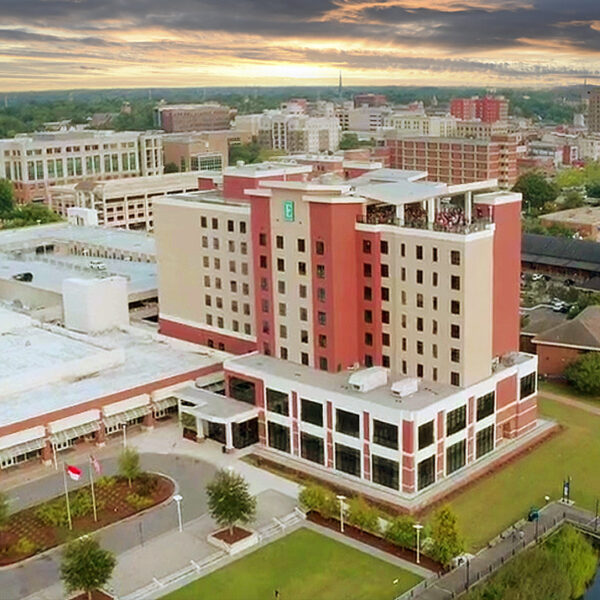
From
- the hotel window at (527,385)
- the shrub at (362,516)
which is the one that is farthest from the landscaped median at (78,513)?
the hotel window at (527,385)

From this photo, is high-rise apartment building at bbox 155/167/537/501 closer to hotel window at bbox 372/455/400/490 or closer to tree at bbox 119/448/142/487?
hotel window at bbox 372/455/400/490

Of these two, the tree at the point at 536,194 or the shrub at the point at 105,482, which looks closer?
the shrub at the point at 105,482

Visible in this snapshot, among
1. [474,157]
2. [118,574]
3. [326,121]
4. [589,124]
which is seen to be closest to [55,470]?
[118,574]

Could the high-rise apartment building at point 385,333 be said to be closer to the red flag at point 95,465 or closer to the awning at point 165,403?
the awning at point 165,403

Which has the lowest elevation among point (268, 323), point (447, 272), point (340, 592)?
point (340, 592)

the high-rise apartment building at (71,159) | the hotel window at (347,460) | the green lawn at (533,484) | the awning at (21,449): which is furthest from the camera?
the high-rise apartment building at (71,159)

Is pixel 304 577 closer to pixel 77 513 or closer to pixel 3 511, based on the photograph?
pixel 77 513

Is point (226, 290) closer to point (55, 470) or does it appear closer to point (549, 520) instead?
point (55, 470)
